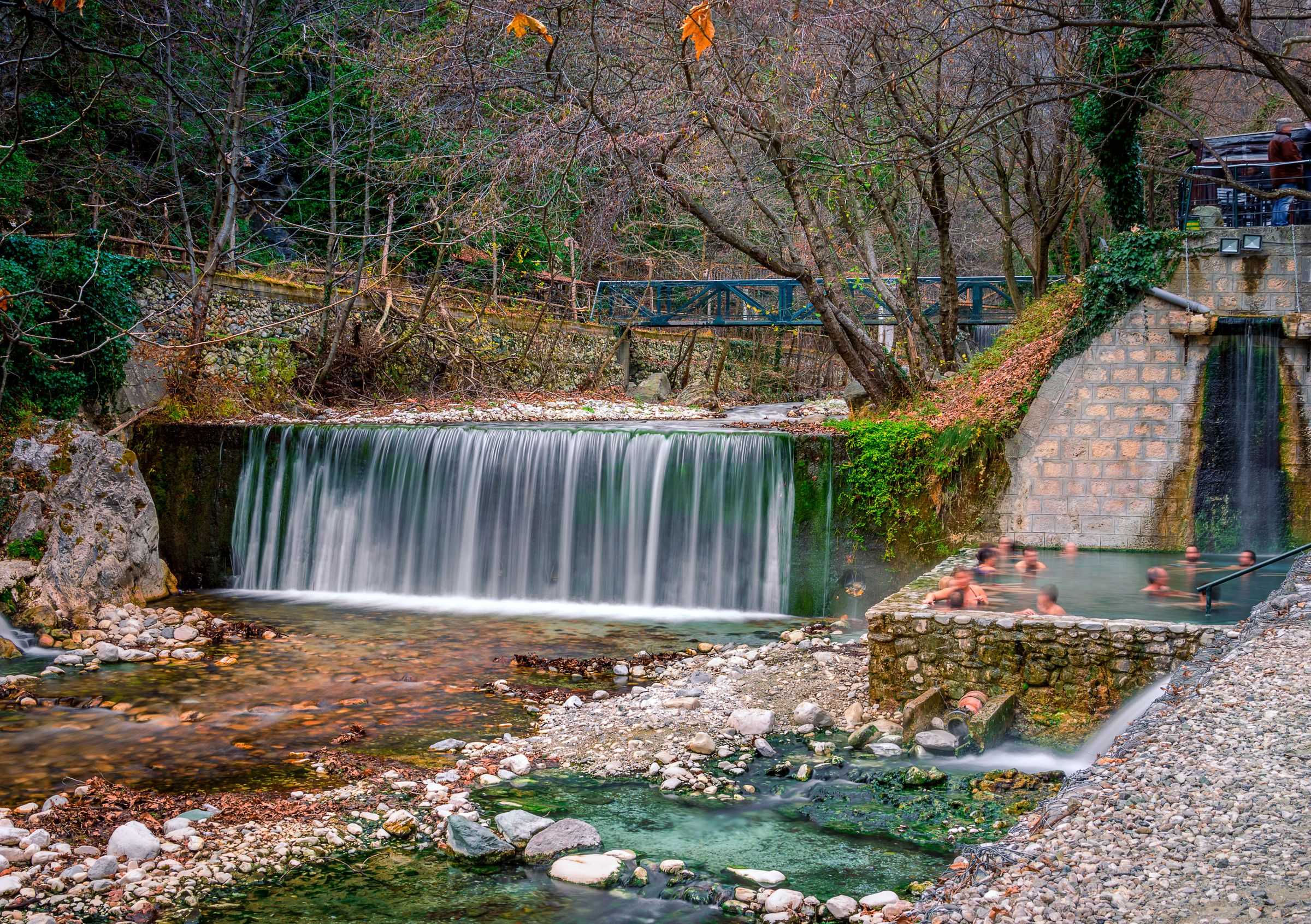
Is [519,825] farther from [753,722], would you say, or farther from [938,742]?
[938,742]

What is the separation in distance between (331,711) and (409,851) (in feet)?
9.18

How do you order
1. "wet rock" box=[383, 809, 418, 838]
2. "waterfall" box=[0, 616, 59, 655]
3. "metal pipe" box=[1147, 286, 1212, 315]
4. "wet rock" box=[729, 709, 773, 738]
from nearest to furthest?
"wet rock" box=[383, 809, 418, 838], "wet rock" box=[729, 709, 773, 738], "waterfall" box=[0, 616, 59, 655], "metal pipe" box=[1147, 286, 1212, 315]

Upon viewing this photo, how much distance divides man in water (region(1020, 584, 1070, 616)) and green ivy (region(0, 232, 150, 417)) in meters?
10.8

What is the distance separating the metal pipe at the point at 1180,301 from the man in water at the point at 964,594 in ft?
17.0

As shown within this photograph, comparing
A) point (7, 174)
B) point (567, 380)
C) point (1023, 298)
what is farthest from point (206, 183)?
point (1023, 298)

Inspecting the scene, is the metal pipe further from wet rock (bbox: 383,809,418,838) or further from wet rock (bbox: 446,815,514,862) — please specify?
wet rock (bbox: 383,809,418,838)

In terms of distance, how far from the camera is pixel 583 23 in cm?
1127

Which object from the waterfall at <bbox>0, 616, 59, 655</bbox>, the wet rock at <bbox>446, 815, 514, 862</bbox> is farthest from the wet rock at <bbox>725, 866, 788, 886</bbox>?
the waterfall at <bbox>0, 616, 59, 655</bbox>

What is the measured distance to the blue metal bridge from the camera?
22.4 metres

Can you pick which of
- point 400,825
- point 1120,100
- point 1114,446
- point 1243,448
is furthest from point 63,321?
point 1243,448

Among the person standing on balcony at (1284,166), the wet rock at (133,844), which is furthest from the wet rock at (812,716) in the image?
the person standing on balcony at (1284,166)

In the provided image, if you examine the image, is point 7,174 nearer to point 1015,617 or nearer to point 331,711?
point 331,711

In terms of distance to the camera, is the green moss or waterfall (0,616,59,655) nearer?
waterfall (0,616,59,655)

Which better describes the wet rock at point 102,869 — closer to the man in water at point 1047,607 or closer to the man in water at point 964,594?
the man in water at point 964,594
